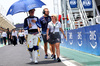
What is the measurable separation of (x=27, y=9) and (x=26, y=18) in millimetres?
745

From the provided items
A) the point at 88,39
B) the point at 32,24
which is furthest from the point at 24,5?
the point at 88,39

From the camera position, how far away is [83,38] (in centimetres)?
1216

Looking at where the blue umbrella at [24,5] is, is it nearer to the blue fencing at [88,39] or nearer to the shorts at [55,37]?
the shorts at [55,37]

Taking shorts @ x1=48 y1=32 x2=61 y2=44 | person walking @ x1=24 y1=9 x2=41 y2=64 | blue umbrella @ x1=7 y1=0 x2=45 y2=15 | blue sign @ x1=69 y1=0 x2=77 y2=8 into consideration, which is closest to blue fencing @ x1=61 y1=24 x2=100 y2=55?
shorts @ x1=48 y1=32 x2=61 y2=44

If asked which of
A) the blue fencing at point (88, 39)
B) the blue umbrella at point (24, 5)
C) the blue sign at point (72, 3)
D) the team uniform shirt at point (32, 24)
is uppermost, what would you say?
the blue sign at point (72, 3)

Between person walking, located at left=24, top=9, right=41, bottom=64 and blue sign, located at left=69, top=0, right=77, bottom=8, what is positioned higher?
blue sign, located at left=69, top=0, right=77, bottom=8

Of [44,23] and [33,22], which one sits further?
[44,23]

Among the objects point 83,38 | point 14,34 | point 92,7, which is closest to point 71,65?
point 83,38

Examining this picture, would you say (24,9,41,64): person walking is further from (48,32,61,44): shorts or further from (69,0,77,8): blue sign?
(69,0,77,8): blue sign

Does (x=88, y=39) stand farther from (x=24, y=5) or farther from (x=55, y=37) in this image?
(x=24, y=5)

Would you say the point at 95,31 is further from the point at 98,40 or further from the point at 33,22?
the point at 33,22

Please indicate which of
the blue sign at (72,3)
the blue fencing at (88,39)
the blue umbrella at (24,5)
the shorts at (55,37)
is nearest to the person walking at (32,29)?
the blue umbrella at (24,5)

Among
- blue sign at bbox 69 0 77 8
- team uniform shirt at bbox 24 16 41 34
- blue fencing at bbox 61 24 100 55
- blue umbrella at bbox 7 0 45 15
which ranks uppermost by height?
blue sign at bbox 69 0 77 8

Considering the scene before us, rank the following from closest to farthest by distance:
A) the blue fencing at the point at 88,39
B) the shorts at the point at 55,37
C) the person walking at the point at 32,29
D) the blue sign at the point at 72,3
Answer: the person walking at the point at 32,29
the shorts at the point at 55,37
the blue fencing at the point at 88,39
the blue sign at the point at 72,3
